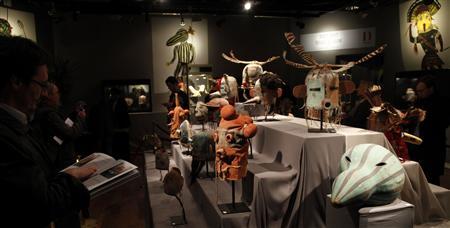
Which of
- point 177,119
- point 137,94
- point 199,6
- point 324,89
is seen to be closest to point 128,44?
point 137,94

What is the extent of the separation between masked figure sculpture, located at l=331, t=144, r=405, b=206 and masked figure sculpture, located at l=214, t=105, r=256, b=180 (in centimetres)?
67

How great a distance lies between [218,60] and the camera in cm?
746

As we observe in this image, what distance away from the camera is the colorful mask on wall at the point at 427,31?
190 inches

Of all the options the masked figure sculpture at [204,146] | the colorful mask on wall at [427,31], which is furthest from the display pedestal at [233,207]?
the colorful mask on wall at [427,31]

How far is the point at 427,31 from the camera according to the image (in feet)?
16.2

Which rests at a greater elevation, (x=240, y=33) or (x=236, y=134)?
(x=240, y=33)

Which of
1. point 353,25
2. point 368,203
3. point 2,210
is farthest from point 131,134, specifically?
point 2,210

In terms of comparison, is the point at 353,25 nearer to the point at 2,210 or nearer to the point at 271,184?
the point at 271,184

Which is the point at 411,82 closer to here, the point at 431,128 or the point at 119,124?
the point at 431,128

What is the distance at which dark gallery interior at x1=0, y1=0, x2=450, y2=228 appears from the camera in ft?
4.03

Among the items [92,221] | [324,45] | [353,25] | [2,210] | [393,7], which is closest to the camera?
[2,210]

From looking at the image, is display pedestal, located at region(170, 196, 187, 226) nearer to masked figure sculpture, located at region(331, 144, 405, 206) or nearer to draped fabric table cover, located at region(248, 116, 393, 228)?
draped fabric table cover, located at region(248, 116, 393, 228)

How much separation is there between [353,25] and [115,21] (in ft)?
14.5

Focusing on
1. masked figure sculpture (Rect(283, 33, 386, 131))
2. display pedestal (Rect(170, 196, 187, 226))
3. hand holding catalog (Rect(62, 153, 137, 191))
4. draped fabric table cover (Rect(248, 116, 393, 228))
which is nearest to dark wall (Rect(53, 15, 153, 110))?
display pedestal (Rect(170, 196, 187, 226))
